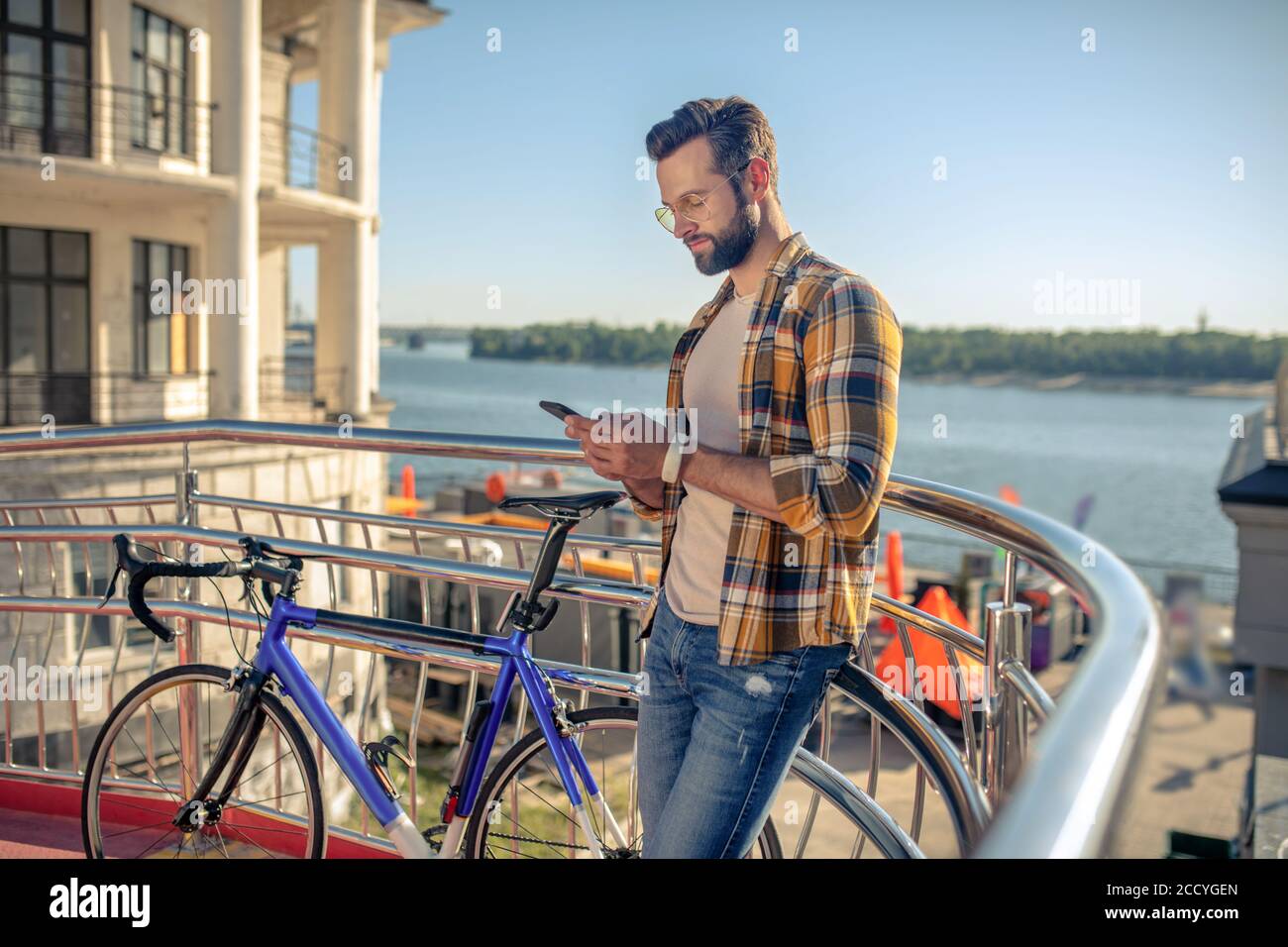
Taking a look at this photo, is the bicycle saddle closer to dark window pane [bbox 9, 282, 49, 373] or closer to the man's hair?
the man's hair

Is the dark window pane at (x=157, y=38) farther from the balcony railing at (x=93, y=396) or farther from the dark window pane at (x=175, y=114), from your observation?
the balcony railing at (x=93, y=396)

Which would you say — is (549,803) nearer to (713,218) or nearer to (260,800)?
(260,800)

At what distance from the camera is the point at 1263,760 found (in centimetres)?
997

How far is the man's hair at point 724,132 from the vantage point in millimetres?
2377

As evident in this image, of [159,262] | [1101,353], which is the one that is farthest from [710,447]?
[1101,353]

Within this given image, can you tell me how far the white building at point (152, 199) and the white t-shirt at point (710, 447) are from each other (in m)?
18.2

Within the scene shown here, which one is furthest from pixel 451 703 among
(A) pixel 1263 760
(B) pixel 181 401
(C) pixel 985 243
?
(C) pixel 985 243

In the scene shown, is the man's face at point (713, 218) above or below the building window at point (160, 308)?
below

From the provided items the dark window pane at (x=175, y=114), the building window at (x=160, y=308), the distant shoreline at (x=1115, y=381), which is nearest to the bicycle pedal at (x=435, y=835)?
→ the building window at (x=160, y=308)

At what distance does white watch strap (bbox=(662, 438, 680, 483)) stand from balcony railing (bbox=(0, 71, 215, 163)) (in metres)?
19.1

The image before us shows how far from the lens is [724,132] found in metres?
2.39

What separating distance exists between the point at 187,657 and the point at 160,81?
20.0 m

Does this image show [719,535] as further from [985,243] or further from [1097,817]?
[985,243]
